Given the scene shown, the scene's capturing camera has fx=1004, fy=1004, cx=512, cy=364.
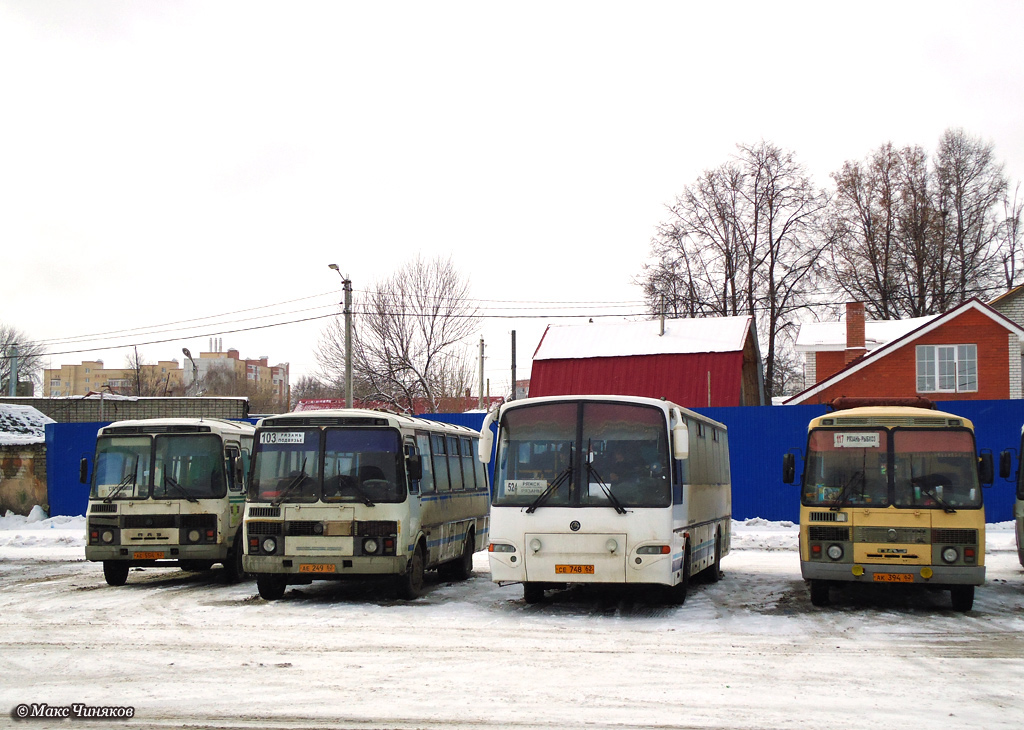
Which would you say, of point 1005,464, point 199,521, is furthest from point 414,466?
point 1005,464

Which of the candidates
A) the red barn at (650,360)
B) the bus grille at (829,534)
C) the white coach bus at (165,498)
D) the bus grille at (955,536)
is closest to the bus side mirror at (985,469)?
the bus grille at (955,536)

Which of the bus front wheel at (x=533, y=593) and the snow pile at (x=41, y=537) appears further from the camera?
the snow pile at (x=41, y=537)

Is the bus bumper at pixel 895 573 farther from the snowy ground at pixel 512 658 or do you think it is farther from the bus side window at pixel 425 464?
the bus side window at pixel 425 464

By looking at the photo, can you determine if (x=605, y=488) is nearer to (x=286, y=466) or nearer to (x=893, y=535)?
(x=893, y=535)

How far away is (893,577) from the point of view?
12.3 meters

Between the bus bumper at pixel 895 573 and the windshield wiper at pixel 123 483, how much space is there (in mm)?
10299

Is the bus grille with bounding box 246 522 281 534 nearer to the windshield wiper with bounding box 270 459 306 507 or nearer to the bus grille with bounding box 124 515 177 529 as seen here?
the windshield wiper with bounding box 270 459 306 507

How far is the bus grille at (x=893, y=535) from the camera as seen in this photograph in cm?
1229

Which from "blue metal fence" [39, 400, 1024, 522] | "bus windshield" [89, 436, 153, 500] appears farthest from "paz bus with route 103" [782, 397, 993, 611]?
"blue metal fence" [39, 400, 1024, 522]

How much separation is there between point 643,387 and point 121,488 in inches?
987

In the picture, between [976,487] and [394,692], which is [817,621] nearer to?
[976,487]

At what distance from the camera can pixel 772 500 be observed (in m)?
26.7

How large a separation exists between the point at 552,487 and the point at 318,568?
3.37 meters

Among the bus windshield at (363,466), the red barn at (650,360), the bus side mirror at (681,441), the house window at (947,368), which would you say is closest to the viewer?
the bus side mirror at (681,441)
